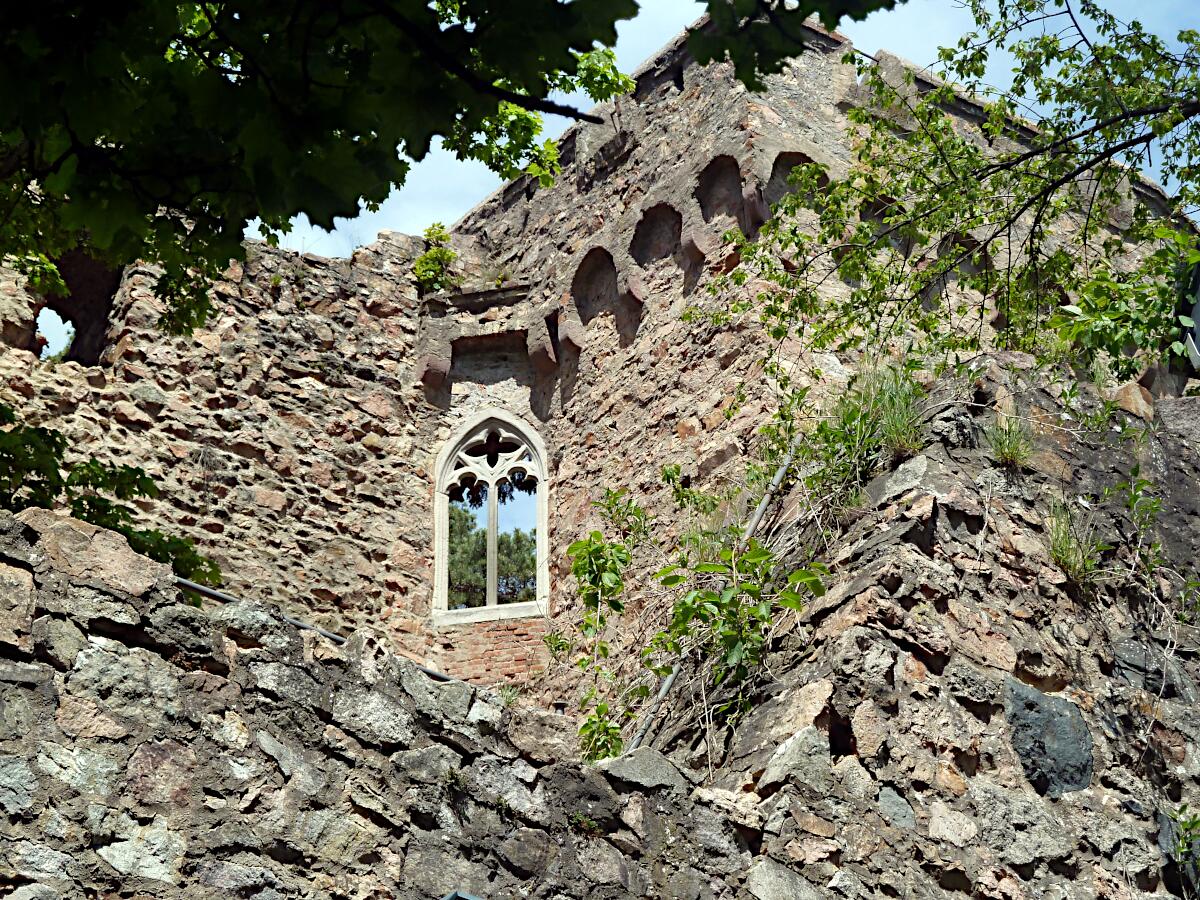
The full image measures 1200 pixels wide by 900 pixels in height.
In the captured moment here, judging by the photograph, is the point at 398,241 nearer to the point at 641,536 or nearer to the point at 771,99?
the point at 771,99

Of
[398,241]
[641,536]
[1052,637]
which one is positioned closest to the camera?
[1052,637]

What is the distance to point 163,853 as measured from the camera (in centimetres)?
444

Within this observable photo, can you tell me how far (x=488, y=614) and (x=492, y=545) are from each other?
697 millimetres

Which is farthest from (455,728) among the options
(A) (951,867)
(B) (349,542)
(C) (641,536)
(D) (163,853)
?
(B) (349,542)

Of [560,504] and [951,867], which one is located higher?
[560,504]

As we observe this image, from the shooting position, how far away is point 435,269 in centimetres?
1312

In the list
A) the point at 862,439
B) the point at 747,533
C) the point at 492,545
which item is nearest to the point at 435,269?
the point at 492,545

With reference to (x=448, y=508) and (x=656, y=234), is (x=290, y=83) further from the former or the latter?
(x=448, y=508)

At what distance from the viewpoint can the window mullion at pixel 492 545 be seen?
1177cm

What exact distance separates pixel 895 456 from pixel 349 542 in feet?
18.0

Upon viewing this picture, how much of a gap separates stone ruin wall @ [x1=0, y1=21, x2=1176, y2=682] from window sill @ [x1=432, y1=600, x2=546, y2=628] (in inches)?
3.3

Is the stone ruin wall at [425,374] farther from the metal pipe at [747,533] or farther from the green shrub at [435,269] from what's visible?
the metal pipe at [747,533]

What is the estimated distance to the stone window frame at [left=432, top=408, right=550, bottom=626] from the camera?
11.5 metres

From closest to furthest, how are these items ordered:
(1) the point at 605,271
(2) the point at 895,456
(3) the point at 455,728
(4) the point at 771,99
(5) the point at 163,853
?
(5) the point at 163,853, (3) the point at 455,728, (2) the point at 895,456, (4) the point at 771,99, (1) the point at 605,271
